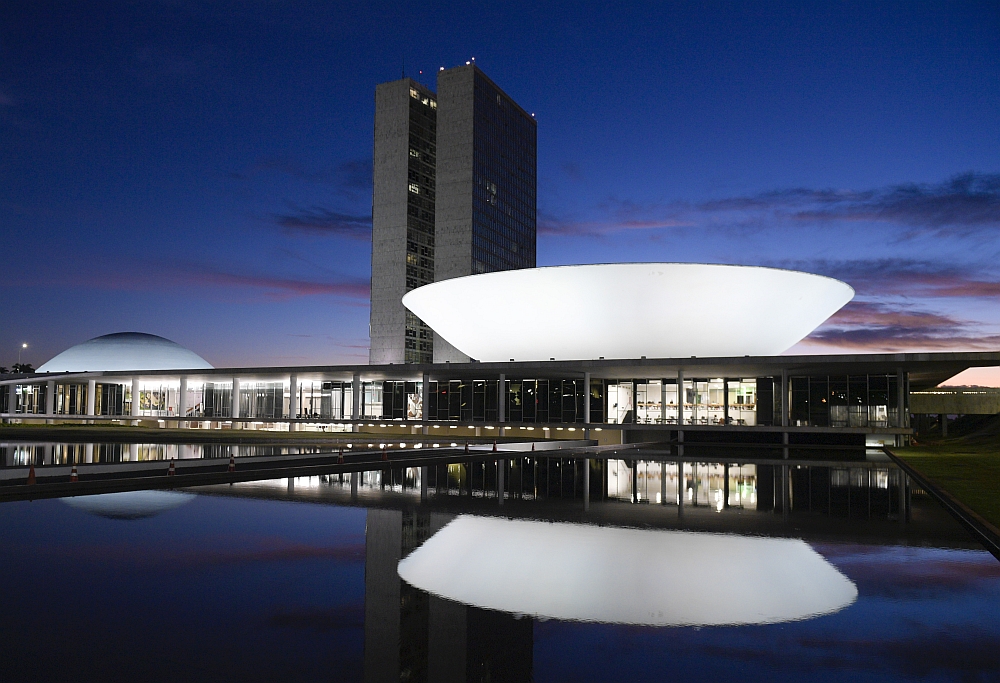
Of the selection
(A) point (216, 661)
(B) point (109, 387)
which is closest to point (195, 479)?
(A) point (216, 661)

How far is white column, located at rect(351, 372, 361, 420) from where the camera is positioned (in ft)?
169

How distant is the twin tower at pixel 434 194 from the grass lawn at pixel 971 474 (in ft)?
304

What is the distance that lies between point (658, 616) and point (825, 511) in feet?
28.6

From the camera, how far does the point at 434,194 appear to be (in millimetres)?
132000

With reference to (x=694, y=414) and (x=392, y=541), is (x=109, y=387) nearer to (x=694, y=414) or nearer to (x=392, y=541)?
(x=694, y=414)

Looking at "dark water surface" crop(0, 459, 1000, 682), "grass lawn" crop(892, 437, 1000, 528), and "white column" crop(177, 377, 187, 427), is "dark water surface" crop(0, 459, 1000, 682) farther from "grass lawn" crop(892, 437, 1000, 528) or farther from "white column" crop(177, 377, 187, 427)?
"white column" crop(177, 377, 187, 427)

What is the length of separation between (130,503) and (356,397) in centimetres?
3814

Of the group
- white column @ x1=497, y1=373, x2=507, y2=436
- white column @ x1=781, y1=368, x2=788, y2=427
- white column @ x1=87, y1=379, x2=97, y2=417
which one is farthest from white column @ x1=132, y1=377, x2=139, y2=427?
white column @ x1=781, y1=368, x2=788, y2=427

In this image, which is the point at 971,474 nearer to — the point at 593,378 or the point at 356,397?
the point at 593,378

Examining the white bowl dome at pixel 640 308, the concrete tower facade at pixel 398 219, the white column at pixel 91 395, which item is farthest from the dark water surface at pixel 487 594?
the concrete tower facade at pixel 398 219

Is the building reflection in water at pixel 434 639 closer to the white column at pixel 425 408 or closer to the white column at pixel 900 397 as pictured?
the white column at pixel 900 397

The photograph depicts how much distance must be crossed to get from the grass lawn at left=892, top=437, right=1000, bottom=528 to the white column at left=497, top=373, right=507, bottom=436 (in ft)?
68.1

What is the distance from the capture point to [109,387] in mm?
70688

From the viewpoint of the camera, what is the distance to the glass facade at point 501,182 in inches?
4946
